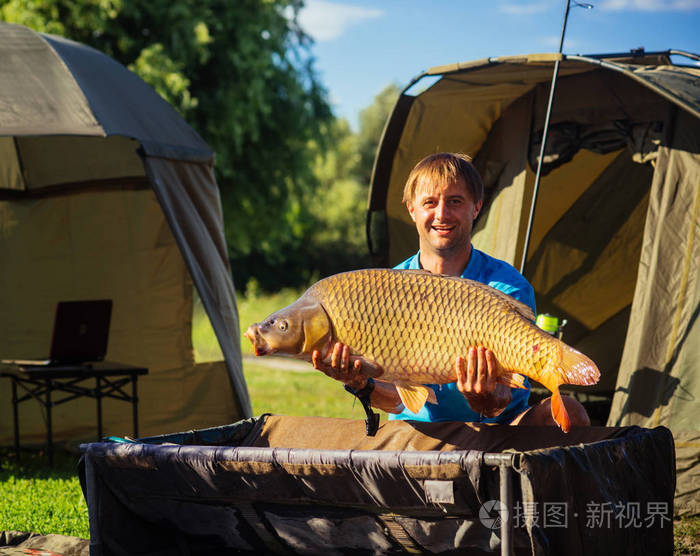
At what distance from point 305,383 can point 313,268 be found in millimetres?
19901

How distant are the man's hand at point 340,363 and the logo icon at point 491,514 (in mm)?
436

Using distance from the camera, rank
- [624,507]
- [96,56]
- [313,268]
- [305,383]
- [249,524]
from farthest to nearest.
→ 1. [313,268]
2. [305,383]
3. [96,56]
4. [249,524]
5. [624,507]

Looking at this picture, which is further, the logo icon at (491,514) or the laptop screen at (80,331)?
the laptop screen at (80,331)

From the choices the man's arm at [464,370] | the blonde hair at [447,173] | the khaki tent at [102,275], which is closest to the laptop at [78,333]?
the khaki tent at [102,275]

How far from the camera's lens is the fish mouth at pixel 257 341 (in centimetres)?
213

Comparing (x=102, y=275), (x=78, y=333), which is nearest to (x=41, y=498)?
(x=78, y=333)

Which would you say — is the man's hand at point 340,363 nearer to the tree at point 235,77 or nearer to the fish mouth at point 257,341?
the fish mouth at point 257,341

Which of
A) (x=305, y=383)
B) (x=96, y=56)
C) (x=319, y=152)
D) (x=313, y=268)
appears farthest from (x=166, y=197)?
(x=313, y=268)

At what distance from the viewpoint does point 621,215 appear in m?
6.24

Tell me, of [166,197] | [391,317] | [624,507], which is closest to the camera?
[391,317]

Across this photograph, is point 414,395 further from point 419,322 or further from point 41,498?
point 41,498

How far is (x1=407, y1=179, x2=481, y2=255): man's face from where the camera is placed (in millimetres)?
2566

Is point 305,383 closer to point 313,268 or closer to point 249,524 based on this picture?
point 249,524

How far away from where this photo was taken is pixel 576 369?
201cm
